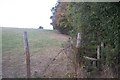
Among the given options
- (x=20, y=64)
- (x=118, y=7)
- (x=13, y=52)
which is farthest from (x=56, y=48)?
(x=118, y=7)

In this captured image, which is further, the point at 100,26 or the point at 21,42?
the point at 21,42

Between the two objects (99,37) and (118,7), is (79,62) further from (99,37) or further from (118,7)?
(118,7)

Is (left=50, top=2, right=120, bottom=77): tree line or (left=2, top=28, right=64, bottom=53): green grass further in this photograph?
(left=2, top=28, right=64, bottom=53): green grass

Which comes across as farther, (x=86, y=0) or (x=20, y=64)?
(x=20, y=64)

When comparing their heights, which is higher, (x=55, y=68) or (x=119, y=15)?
(x=119, y=15)

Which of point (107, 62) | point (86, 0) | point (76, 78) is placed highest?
point (86, 0)

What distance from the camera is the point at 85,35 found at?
8.45 m

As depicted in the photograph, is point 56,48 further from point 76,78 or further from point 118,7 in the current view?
point 118,7

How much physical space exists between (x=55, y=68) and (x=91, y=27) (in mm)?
2040

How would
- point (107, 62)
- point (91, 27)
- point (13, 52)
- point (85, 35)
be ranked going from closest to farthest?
point (107, 62), point (91, 27), point (85, 35), point (13, 52)

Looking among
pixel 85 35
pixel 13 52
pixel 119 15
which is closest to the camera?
pixel 119 15

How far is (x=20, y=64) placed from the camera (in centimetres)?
912

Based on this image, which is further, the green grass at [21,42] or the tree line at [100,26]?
the green grass at [21,42]

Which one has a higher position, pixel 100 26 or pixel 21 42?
pixel 100 26
